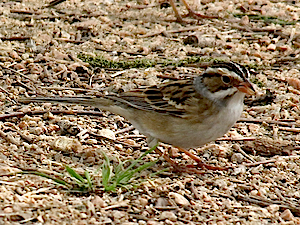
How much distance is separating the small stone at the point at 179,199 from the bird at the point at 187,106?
550 millimetres

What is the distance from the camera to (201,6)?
31.6 feet

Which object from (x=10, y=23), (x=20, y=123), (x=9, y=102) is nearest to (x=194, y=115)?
(x=20, y=123)

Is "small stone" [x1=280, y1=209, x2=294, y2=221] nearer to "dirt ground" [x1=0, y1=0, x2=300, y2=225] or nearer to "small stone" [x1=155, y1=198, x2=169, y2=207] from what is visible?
"dirt ground" [x1=0, y1=0, x2=300, y2=225]

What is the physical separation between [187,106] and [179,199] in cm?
103

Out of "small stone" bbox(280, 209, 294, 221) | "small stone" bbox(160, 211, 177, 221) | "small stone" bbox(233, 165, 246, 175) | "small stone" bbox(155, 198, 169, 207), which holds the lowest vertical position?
"small stone" bbox(233, 165, 246, 175)

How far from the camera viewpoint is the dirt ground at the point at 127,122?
185 inches

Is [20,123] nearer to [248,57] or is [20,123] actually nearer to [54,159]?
[54,159]

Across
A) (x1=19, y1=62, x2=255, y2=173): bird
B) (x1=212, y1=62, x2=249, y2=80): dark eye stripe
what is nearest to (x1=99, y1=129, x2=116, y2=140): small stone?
(x1=19, y1=62, x2=255, y2=173): bird

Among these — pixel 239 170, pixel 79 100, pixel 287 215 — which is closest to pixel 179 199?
pixel 287 215

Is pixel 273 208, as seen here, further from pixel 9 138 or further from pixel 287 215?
pixel 9 138

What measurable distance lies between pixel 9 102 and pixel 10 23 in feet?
7.31

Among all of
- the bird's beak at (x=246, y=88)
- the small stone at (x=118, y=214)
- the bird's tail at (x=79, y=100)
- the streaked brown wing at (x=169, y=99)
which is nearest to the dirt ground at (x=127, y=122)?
the small stone at (x=118, y=214)

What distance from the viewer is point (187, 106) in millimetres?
5516

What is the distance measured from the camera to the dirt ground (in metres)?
4.69
